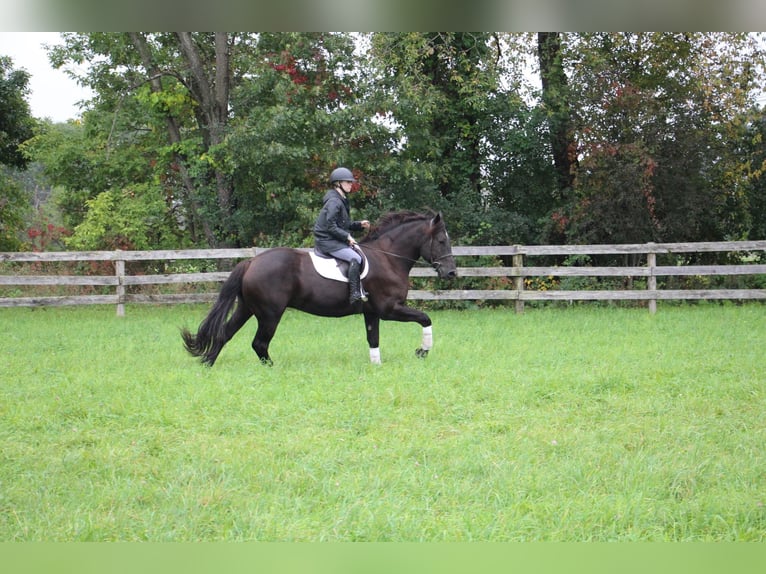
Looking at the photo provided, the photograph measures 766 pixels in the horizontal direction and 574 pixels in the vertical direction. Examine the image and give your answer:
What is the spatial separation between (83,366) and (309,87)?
9866mm

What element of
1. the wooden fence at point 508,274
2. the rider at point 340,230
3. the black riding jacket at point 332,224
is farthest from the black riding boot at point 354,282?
the wooden fence at point 508,274

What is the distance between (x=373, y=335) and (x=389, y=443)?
351cm

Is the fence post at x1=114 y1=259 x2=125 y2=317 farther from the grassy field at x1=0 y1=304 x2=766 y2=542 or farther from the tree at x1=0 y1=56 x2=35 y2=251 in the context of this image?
the tree at x1=0 y1=56 x2=35 y2=251

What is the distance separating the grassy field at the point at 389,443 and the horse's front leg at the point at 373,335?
0.24 meters

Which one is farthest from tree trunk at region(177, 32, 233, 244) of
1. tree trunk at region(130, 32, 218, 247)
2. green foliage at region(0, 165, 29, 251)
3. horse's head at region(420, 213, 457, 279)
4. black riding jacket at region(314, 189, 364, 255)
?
black riding jacket at region(314, 189, 364, 255)

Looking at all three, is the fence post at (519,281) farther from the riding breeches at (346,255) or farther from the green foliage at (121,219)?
the green foliage at (121,219)

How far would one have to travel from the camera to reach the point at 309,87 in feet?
52.9

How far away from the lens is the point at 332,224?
26.1ft

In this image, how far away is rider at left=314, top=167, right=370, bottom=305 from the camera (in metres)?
7.88

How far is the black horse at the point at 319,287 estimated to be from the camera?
7766 mm

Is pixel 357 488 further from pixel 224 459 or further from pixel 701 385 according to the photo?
pixel 701 385

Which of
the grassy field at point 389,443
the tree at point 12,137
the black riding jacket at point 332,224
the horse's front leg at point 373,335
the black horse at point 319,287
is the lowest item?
the grassy field at point 389,443

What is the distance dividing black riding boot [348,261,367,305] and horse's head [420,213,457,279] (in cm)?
107

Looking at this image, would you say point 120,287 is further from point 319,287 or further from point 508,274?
point 508,274
